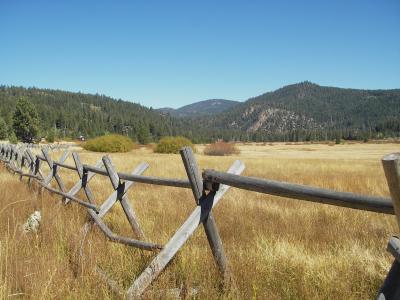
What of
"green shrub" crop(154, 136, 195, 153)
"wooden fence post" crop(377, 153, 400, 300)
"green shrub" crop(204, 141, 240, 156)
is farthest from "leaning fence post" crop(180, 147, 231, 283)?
"green shrub" crop(204, 141, 240, 156)

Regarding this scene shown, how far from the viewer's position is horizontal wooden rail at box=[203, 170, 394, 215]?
6.98ft

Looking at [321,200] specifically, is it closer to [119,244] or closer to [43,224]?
[119,244]

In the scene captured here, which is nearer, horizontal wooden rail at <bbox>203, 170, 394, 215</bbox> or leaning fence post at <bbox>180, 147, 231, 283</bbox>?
horizontal wooden rail at <bbox>203, 170, 394, 215</bbox>

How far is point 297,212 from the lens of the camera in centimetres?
770

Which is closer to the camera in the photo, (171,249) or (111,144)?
(171,249)

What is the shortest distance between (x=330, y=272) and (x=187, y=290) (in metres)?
1.43

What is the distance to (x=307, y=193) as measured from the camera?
2537mm

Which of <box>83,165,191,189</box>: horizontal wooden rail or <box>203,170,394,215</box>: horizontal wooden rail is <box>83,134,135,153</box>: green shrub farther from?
<box>203,170,394,215</box>: horizontal wooden rail

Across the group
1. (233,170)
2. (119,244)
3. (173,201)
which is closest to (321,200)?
(233,170)

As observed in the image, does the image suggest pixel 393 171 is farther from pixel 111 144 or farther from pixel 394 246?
pixel 111 144

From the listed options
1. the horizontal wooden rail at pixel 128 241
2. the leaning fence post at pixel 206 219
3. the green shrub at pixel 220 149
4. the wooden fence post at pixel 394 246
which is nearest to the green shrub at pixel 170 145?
the green shrub at pixel 220 149

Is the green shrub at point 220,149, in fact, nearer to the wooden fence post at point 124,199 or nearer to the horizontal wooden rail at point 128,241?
the wooden fence post at point 124,199

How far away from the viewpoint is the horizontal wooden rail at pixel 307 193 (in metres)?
2.13

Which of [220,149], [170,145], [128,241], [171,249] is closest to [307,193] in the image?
[171,249]
